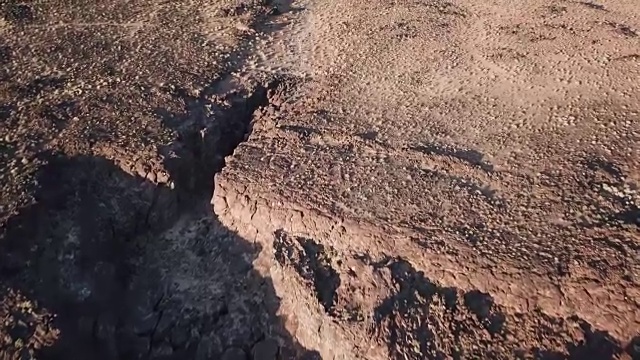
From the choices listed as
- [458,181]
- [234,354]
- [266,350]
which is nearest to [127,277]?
[234,354]

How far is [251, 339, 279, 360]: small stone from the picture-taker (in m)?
9.91

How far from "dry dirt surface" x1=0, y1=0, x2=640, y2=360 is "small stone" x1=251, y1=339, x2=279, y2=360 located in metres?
0.04

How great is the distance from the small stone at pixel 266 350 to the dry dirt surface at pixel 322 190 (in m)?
0.04

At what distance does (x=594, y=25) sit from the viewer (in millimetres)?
15445

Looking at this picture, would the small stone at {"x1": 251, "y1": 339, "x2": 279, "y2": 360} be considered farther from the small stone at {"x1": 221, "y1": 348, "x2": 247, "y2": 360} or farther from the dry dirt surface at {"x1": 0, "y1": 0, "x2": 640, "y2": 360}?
the small stone at {"x1": 221, "y1": 348, "x2": 247, "y2": 360}

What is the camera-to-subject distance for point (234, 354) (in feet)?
32.7

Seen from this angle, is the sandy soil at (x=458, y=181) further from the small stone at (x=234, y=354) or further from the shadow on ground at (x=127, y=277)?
the small stone at (x=234, y=354)

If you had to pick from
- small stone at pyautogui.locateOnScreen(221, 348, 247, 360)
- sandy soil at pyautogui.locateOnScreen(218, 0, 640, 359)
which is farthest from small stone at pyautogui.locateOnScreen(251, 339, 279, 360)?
sandy soil at pyautogui.locateOnScreen(218, 0, 640, 359)

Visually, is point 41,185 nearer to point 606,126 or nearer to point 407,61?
point 407,61

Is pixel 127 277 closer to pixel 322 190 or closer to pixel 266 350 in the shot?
pixel 266 350

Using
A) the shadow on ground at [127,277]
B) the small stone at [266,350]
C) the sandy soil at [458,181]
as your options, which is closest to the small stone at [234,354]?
the shadow on ground at [127,277]

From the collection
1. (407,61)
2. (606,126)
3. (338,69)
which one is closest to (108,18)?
(338,69)

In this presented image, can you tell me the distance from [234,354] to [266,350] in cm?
53

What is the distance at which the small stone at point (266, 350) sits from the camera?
32.5ft
